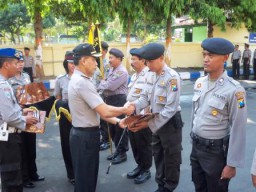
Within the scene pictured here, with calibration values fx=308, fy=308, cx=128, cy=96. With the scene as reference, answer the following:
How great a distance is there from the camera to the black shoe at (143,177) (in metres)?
4.10

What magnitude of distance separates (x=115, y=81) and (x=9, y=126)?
2.10 metres

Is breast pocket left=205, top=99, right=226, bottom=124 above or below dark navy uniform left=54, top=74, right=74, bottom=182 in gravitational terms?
above

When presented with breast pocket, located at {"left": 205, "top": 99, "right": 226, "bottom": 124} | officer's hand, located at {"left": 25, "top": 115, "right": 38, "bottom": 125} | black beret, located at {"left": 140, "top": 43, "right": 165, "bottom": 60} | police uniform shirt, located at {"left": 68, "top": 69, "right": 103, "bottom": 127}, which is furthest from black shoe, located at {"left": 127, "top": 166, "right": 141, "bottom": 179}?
breast pocket, located at {"left": 205, "top": 99, "right": 226, "bottom": 124}

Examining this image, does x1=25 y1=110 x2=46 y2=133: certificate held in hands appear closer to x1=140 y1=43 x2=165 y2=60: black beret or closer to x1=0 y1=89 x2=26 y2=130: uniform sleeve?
x1=0 y1=89 x2=26 y2=130: uniform sleeve

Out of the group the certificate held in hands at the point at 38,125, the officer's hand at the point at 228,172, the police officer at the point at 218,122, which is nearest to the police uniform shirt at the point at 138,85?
the certificate held in hands at the point at 38,125

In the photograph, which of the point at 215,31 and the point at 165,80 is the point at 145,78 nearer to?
the point at 165,80

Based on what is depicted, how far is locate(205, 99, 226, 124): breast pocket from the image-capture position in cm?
248

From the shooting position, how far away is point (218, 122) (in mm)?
2545

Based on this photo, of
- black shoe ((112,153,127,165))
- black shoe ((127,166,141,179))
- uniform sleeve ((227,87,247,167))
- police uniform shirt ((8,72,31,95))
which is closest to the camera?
uniform sleeve ((227,87,247,167))

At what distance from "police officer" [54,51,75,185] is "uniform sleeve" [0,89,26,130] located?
2.93 feet

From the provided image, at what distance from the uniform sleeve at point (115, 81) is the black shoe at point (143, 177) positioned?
4.60 ft

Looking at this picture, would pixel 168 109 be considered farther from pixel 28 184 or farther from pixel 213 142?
pixel 28 184

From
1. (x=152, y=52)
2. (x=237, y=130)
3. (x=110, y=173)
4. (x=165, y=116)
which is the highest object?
(x=152, y=52)

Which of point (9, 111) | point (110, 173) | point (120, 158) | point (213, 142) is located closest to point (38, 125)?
point (9, 111)
